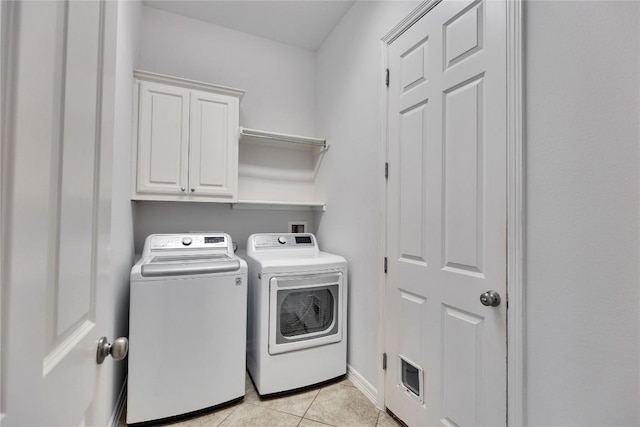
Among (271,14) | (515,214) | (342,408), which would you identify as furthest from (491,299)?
(271,14)

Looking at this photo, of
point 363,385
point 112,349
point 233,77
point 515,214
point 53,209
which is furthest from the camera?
point 233,77

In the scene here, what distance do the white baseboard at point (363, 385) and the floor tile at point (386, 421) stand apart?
10cm

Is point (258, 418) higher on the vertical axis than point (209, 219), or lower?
lower

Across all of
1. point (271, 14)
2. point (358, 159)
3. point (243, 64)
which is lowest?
point (358, 159)

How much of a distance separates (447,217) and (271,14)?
7.51 feet

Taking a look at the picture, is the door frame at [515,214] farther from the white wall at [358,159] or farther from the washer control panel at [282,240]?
the washer control panel at [282,240]

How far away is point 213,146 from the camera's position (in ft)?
7.67

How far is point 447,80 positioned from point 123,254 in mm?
2082

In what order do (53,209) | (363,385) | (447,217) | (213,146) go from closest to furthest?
(53,209) < (447,217) < (363,385) < (213,146)

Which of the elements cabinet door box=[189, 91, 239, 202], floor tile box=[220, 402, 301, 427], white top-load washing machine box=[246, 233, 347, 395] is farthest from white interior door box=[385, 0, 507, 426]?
cabinet door box=[189, 91, 239, 202]

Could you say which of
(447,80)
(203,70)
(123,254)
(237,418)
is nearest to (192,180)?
(123,254)

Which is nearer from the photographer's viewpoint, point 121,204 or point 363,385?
point 121,204

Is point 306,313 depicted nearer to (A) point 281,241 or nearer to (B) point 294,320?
(B) point 294,320

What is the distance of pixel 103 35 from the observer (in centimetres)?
67
